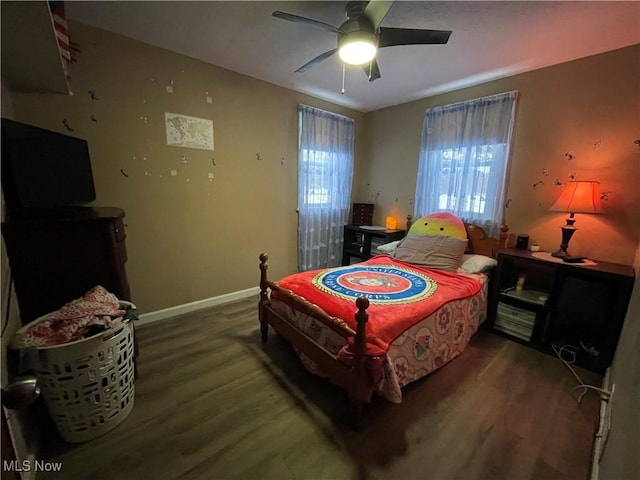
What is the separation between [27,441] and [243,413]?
989 millimetres

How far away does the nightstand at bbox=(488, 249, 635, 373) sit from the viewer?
6.39 feet

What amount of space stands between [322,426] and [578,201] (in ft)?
8.37

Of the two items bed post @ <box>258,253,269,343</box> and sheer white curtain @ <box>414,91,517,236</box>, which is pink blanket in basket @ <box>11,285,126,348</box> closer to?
bed post @ <box>258,253,269,343</box>

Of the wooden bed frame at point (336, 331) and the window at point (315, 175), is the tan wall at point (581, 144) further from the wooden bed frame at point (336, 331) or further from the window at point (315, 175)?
the wooden bed frame at point (336, 331)

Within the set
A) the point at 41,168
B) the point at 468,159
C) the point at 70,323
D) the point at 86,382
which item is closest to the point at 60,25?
the point at 41,168

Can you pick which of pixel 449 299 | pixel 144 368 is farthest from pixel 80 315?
pixel 449 299

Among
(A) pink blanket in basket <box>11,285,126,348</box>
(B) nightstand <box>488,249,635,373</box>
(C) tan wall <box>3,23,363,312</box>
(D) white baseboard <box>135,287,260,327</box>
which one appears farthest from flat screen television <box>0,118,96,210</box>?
(B) nightstand <box>488,249,635,373</box>

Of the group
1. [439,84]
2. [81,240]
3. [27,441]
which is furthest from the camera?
[439,84]

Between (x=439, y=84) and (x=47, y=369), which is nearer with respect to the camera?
(x=47, y=369)

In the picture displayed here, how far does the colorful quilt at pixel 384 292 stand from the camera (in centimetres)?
161

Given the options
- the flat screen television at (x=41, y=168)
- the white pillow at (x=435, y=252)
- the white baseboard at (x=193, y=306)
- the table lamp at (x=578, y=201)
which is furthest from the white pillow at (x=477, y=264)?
the flat screen television at (x=41, y=168)

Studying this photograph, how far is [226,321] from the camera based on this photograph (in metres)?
2.65

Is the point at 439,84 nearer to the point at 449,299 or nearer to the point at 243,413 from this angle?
the point at 449,299

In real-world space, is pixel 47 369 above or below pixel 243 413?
above
